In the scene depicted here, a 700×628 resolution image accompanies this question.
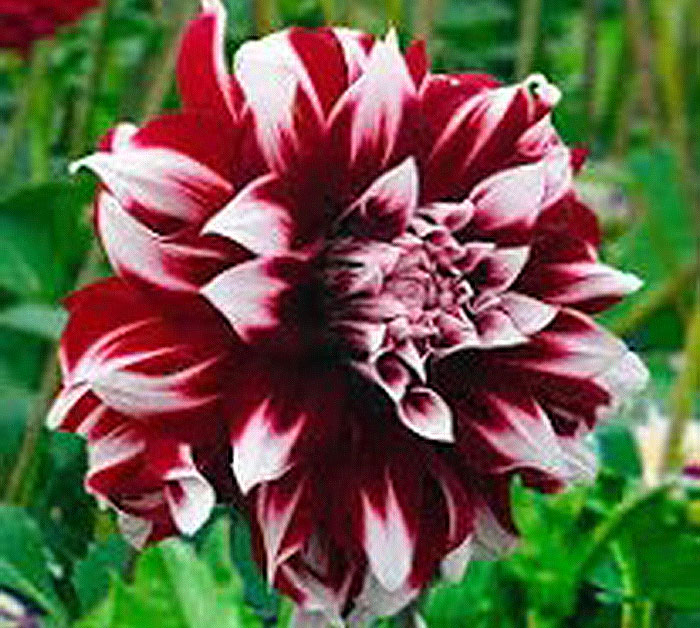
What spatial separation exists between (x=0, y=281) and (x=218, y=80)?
61cm

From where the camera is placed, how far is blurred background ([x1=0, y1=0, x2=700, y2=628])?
89cm

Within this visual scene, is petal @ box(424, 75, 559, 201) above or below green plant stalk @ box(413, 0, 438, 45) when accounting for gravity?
above

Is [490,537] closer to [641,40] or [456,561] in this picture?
[456,561]

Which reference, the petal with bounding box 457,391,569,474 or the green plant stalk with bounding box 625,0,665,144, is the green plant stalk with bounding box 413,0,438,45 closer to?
the green plant stalk with bounding box 625,0,665,144

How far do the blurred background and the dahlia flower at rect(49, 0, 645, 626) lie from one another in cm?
6

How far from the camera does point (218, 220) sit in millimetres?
623

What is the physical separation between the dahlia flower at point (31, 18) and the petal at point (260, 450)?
55 cm

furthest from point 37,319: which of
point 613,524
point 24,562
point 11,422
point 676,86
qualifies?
point 676,86

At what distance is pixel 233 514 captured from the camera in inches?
36.6

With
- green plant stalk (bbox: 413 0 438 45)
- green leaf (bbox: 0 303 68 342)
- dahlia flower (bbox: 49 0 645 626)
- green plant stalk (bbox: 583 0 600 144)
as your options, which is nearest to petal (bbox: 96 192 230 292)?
dahlia flower (bbox: 49 0 645 626)

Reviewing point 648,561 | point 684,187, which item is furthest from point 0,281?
point 648,561

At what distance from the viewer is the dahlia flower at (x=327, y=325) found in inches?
25.0

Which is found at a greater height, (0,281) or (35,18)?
(35,18)

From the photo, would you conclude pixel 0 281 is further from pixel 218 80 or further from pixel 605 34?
pixel 605 34
